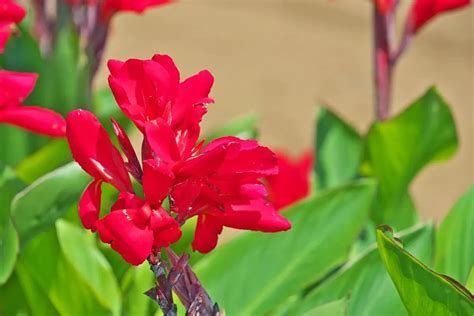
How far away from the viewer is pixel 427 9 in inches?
53.4

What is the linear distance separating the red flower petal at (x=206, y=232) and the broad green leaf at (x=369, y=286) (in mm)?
256

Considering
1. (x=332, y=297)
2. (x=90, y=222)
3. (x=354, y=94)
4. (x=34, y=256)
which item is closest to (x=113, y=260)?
(x=34, y=256)

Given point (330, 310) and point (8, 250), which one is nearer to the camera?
point (330, 310)

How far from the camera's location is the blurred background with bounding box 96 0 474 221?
3.29 m

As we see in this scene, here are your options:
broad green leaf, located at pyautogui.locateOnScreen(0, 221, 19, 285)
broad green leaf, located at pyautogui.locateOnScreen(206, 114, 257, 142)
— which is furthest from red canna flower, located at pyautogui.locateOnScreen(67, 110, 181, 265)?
broad green leaf, located at pyautogui.locateOnScreen(206, 114, 257, 142)

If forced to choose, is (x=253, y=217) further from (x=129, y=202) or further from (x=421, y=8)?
(x=421, y=8)

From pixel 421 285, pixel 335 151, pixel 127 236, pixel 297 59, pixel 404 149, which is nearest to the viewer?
pixel 127 236

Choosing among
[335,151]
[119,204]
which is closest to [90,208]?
[119,204]

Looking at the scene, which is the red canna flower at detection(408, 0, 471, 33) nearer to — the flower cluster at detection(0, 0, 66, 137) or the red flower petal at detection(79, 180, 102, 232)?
the flower cluster at detection(0, 0, 66, 137)

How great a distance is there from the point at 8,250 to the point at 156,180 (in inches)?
13.0

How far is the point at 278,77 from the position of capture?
3447mm

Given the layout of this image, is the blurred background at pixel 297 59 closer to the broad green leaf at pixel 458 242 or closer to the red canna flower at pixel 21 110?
the broad green leaf at pixel 458 242

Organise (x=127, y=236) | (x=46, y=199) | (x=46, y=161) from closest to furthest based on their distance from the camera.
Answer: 1. (x=127, y=236)
2. (x=46, y=199)
3. (x=46, y=161)

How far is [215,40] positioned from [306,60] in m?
0.32
